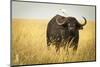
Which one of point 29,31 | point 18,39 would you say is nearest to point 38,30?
point 29,31

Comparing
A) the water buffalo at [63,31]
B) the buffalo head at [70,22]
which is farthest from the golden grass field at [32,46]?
the buffalo head at [70,22]

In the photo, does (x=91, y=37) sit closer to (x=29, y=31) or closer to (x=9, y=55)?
(x=29, y=31)

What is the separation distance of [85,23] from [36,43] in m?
0.77

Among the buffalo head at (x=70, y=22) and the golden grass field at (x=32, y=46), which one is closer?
the golden grass field at (x=32, y=46)

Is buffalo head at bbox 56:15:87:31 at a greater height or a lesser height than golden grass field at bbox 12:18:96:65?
greater

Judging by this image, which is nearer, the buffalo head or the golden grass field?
the golden grass field

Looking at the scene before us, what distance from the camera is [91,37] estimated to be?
294 cm

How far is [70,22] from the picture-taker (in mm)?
2801

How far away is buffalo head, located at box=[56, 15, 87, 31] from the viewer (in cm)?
275

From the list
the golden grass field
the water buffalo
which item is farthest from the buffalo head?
the golden grass field

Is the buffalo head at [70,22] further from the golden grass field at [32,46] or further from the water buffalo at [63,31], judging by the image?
the golden grass field at [32,46]

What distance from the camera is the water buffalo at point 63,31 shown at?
2.70 metres

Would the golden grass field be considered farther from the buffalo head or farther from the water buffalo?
the buffalo head

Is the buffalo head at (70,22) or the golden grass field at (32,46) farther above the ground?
the buffalo head at (70,22)
